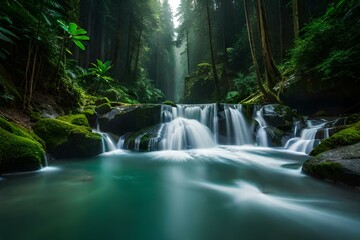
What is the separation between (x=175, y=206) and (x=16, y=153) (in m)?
3.13

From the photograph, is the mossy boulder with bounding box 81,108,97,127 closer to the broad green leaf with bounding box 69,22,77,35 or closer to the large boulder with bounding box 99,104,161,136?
the large boulder with bounding box 99,104,161,136

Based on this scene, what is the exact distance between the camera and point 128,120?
9039 millimetres

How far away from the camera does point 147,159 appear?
20.0 ft

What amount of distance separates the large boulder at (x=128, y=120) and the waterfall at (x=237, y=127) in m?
3.49

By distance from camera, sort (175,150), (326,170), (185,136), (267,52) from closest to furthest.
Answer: (326,170), (175,150), (185,136), (267,52)

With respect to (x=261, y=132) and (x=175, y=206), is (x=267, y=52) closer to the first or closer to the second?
(x=261, y=132)

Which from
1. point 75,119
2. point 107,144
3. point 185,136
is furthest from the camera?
point 185,136

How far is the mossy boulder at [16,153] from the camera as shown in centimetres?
363

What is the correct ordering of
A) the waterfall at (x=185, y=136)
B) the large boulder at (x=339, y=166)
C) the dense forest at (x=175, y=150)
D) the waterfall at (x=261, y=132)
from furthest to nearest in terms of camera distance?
1. the waterfall at (x=261, y=132)
2. the waterfall at (x=185, y=136)
3. the large boulder at (x=339, y=166)
4. the dense forest at (x=175, y=150)

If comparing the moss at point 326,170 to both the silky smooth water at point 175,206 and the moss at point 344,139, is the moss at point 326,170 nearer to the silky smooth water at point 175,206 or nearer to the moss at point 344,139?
the silky smooth water at point 175,206

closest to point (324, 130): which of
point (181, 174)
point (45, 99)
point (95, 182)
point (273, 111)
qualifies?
point (273, 111)

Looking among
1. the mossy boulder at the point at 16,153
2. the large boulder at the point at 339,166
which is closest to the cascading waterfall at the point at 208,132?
the mossy boulder at the point at 16,153

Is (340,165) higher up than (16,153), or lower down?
lower down

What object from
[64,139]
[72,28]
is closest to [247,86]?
[72,28]
